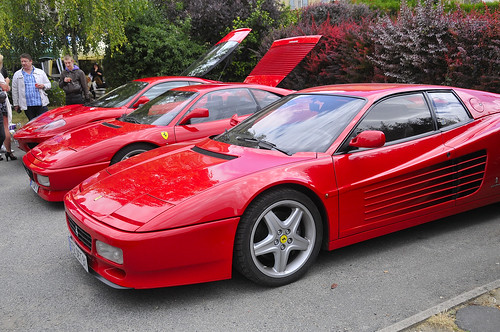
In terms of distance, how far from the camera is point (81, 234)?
3.31 metres

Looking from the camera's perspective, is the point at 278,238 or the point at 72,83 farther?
the point at 72,83

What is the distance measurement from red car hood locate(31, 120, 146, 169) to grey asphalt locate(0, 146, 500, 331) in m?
1.38

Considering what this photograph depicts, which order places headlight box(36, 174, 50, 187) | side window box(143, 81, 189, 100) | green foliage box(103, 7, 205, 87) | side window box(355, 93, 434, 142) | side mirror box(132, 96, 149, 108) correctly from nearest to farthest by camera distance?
1. side window box(355, 93, 434, 142)
2. headlight box(36, 174, 50, 187)
3. side mirror box(132, 96, 149, 108)
4. side window box(143, 81, 189, 100)
5. green foliage box(103, 7, 205, 87)

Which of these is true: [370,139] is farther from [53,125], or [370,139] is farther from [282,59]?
[282,59]

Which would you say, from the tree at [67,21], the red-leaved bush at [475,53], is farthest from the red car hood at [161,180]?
the tree at [67,21]

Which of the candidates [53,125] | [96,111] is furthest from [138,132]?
[53,125]

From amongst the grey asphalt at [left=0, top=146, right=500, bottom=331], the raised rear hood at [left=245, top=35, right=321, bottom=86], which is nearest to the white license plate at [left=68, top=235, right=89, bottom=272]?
the grey asphalt at [left=0, top=146, right=500, bottom=331]

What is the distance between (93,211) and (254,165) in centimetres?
116

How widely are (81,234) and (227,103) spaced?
11.5 ft

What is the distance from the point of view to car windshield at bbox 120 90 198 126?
20.0 ft

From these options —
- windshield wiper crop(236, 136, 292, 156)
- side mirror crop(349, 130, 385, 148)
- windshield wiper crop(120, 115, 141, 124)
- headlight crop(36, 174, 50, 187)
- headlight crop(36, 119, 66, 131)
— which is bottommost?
headlight crop(36, 174, 50, 187)

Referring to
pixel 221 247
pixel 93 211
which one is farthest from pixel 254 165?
pixel 93 211

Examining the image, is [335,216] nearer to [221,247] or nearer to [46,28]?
[221,247]

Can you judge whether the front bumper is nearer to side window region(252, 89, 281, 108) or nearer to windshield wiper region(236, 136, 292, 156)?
windshield wiper region(236, 136, 292, 156)
